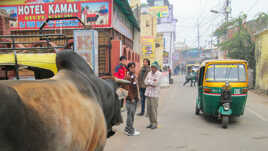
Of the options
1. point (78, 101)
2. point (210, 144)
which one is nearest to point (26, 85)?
point (78, 101)

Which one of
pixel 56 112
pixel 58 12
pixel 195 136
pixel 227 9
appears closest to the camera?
pixel 56 112

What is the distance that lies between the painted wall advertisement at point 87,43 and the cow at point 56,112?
11.6 feet

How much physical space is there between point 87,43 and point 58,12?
14.9 feet

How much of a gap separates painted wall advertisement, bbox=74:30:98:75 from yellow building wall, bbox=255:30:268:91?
11554 millimetres

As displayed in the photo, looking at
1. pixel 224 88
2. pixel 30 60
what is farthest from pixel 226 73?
pixel 30 60

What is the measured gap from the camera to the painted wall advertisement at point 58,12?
9.23m

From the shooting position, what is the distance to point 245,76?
6043 mm

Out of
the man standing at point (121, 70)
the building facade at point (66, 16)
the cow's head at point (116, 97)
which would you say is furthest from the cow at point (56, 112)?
the building facade at point (66, 16)

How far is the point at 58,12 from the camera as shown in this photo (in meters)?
9.34

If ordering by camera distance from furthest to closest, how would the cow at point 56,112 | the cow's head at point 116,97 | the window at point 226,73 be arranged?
the window at point 226,73 → the cow's head at point 116,97 → the cow at point 56,112

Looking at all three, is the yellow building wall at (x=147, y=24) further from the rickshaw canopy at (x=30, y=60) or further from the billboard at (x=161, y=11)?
the billboard at (x=161, y=11)

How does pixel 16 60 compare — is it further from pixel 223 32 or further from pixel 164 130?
pixel 223 32

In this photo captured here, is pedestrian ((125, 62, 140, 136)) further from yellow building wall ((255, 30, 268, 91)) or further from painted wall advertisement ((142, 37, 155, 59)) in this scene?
painted wall advertisement ((142, 37, 155, 59))

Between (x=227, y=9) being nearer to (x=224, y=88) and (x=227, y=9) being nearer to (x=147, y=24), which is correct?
(x=147, y=24)
